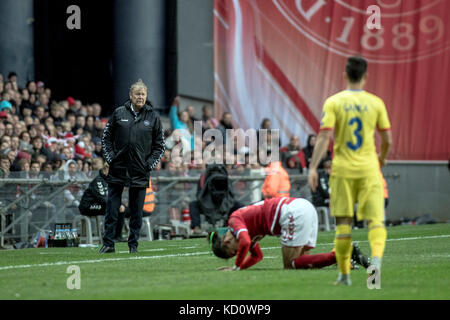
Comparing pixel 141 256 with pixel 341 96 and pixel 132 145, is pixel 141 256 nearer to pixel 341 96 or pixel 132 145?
pixel 132 145

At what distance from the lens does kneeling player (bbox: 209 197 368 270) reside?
31.3 ft

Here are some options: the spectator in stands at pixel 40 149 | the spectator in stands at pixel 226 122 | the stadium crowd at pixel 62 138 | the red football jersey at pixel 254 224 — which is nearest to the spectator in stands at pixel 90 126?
the stadium crowd at pixel 62 138

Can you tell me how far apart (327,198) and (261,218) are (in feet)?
Answer: 41.7

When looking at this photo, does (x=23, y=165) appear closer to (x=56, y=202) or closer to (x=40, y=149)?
(x=56, y=202)

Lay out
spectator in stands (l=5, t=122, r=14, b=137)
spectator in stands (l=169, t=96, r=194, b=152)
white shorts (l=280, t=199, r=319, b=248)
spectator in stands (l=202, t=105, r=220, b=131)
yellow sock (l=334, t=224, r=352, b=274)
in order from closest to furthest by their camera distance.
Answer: yellow sock (l=334, t=224, r=352, b=274)
white shorts (l=280, t=199, r=319, b=248)
spectator in stands (l=5, t=122, r=14, b=137)
spectator in stands (l=169, t=96, r=194, b=152)
spectator in stands (l=202, t=105, r=220, b=131)

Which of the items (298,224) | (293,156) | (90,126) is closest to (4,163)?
(90,126)

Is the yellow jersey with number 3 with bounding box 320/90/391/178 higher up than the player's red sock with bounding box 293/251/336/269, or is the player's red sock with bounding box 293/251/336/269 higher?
the yellow jersey with number 3 with bounding box 320/90/391/178

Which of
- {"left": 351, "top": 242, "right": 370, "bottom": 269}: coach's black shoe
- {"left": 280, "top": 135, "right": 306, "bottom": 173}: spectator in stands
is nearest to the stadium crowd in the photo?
{"left": 280, "top": 135, "right": 306, "bottom": 173}: spectator in stands

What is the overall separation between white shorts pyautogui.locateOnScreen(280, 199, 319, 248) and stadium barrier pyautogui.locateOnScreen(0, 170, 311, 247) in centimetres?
819

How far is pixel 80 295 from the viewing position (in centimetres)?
779

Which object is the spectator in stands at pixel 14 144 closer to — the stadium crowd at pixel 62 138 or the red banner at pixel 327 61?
the stadium crowd at pixel 62 138

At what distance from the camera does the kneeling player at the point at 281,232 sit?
31.3 ft

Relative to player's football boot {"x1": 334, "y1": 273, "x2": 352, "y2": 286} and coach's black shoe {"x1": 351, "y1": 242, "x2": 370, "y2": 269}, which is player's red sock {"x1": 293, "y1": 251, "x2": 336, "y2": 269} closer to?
coach's black shoe {"x1": 351, "y1": 242, "x2": 370, "y2": 269}

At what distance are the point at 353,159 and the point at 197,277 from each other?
82.8 inches
